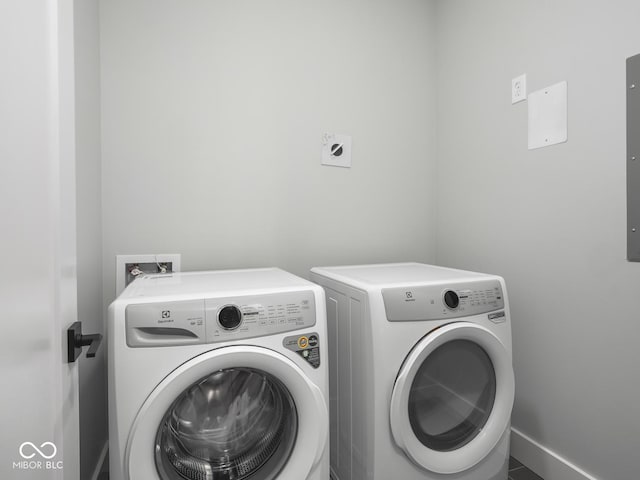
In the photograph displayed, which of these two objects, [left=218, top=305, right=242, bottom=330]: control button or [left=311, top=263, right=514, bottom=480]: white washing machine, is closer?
[left=218, top=305, right=242, bottom=330]: control button

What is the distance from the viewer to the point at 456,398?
1173mm

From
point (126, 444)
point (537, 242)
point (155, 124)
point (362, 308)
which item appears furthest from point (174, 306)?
point (537, 242)

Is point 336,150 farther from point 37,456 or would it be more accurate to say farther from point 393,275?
point 37,456

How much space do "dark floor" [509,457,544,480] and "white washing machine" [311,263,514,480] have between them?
0.20m

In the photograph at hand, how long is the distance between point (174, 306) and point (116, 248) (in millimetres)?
734

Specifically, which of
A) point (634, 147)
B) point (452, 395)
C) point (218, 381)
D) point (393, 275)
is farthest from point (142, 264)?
point (634, 147)

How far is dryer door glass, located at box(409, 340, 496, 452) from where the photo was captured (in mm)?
1120

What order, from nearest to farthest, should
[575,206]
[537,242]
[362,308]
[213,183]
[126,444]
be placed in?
1. [126,444]
2. [362,308]
3. [575,206]
4. [537,242]
5. [213,183]

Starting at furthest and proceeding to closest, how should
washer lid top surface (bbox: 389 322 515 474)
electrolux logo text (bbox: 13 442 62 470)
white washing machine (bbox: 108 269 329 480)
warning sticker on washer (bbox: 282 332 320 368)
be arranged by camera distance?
1. washer lid top surface (bbox: 389 322 515 474)
2. warning sticker on washer (bbox: 282 332 320 368)
3. white washing machine (bbox: 108 269 329 480)
4. electrolux logo text (bbox: 13 442 62 470)

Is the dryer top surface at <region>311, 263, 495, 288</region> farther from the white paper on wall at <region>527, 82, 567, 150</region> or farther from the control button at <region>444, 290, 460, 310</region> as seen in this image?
the white paper on wall at <region>527, 82, 567, 150</region>

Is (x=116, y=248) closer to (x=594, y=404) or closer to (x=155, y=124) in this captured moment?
(x=155, y=124)

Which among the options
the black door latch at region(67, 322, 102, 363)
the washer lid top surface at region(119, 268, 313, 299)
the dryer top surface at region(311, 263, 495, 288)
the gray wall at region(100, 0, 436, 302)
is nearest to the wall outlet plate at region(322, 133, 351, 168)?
the gray wall at region(100, 0, 436, 302)

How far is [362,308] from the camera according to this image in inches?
42.6

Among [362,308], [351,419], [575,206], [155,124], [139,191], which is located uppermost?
[155,124]
